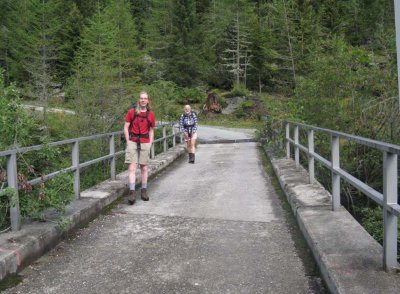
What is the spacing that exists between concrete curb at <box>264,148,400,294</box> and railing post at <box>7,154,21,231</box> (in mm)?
3135

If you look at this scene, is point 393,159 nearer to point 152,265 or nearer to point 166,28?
point 152,265

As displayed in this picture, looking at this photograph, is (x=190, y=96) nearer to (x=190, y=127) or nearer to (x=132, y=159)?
(x=190, y=127)

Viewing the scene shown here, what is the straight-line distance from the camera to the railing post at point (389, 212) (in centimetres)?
347

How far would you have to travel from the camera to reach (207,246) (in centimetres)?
504

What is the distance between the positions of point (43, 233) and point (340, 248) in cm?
309

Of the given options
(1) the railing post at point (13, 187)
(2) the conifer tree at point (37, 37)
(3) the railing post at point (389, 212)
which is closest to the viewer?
(3) the railing post at point (389, 212)

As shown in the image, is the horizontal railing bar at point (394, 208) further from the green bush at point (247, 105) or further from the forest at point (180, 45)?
the green bush at point (247, 105)

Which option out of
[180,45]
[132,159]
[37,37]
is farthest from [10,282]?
[37,37]

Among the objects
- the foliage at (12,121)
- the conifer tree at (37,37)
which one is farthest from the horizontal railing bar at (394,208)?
the conifer tree at (37,37)

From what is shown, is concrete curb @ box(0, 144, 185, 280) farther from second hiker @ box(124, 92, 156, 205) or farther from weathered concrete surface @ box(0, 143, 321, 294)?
second hiker @ box(124, 92, 156, 205)

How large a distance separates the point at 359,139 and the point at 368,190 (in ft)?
2.12

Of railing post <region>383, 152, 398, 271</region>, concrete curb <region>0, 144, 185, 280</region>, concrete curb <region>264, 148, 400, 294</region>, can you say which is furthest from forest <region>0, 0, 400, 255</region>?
railing post <region>383, 152, 398, 271</region>

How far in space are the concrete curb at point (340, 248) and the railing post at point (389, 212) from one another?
132 millimetres

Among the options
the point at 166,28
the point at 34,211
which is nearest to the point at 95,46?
the point at 166,28
